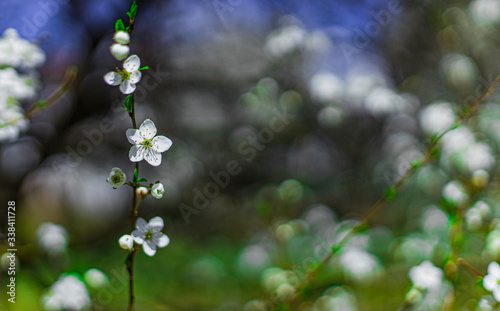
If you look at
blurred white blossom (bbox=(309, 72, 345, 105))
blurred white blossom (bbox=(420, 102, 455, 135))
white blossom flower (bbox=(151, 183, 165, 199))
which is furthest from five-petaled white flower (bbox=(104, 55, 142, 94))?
blurred white blossom (bbox=(309, 72, 345, 105))

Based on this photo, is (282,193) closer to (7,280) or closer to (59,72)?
(7,280)

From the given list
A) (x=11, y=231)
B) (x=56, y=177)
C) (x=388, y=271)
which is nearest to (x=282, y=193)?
(x=388, y=271)

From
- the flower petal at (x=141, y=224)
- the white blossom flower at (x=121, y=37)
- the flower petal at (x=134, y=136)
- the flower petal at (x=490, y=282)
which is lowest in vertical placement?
the flower petal at (x=490, y=282)

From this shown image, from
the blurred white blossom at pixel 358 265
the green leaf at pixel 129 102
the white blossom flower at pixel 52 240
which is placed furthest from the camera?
the blurred white blossom at pixel 358 265

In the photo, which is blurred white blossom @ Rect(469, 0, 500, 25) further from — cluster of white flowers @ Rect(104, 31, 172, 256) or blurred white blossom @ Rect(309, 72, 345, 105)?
cluster of white flowers @ Rect(104, 31, 172, 256)

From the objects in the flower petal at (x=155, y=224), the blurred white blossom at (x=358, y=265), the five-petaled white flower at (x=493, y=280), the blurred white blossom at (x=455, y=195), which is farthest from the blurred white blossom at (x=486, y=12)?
the flower petal at (x=155, y=224)

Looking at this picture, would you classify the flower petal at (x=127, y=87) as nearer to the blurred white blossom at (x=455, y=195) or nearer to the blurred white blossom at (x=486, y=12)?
the blurred white blossom at (x=455, y=195)

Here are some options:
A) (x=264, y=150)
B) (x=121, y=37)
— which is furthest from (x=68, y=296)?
(x=264, y=150)
